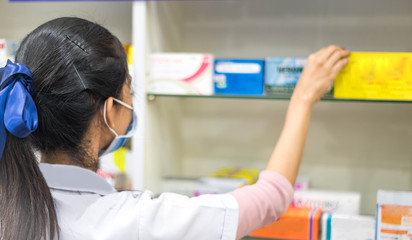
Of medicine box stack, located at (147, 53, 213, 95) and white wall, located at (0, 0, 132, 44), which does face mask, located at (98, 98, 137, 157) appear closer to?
medicine box stack, located at (147, 53, 213, 95)

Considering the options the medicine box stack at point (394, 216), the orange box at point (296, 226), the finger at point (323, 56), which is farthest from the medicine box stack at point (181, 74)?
the medicine box stack at point (394, 216)

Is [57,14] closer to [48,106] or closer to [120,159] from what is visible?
[120,159]

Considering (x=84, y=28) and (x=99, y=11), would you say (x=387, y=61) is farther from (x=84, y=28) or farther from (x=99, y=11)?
(x=99, y=11)

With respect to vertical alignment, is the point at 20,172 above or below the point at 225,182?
above

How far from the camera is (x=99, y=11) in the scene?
53.5 inches

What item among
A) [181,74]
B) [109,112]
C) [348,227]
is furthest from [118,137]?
[348,227]

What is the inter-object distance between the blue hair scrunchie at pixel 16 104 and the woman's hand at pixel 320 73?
1.79 feet

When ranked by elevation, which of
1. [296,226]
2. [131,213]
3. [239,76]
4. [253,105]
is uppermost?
[239,76]

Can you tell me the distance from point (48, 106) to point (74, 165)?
0.13 metres

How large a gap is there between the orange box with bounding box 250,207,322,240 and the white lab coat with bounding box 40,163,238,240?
311mm

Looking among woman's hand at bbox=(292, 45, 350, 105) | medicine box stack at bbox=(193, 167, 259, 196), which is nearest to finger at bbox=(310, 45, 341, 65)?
woman's hand at bbox=(292, 45, 350, 105)

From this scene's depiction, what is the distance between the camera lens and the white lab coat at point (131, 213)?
2.38ft

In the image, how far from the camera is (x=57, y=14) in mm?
1261

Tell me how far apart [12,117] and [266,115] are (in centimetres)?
82
